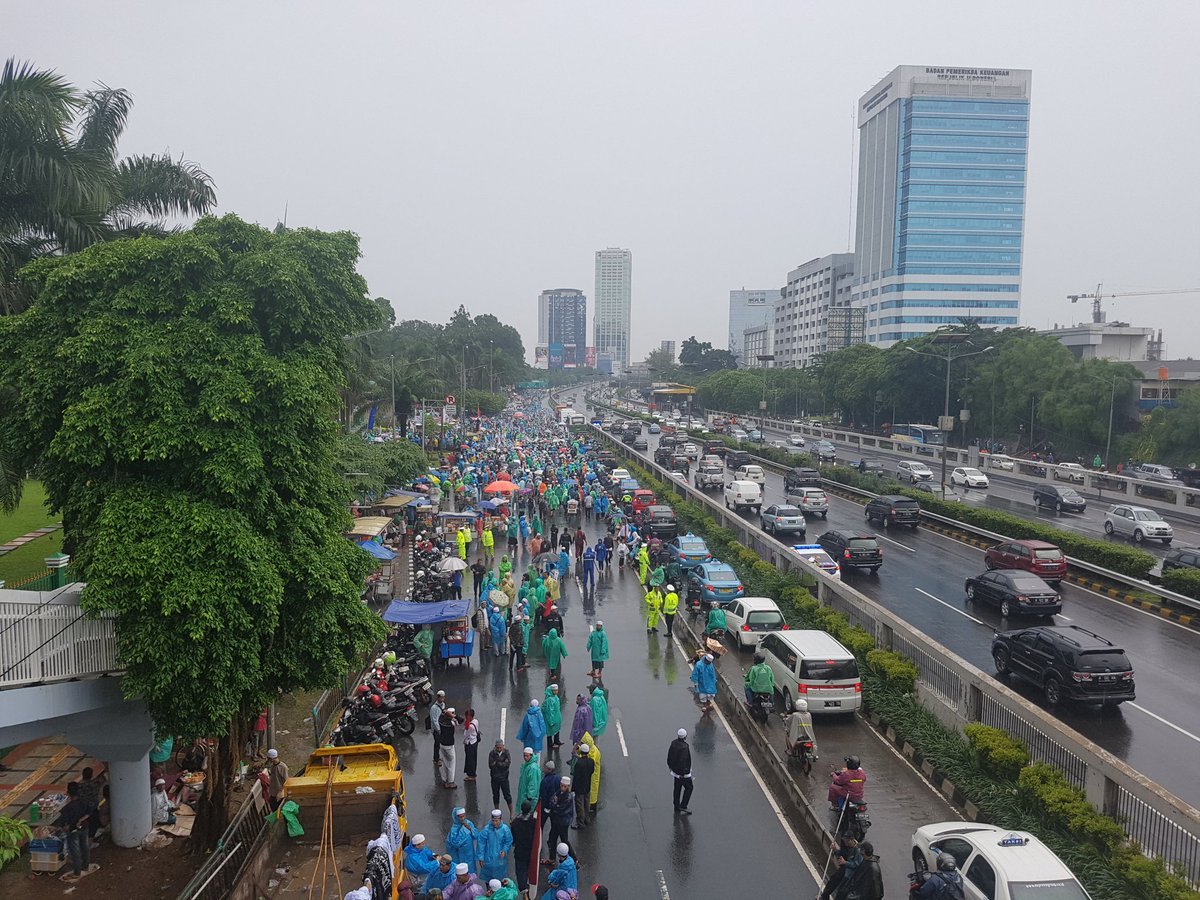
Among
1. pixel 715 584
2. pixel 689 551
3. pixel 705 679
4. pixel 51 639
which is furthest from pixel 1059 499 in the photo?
pixel 51 639

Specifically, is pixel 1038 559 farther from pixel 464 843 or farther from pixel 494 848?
pixel 464 843

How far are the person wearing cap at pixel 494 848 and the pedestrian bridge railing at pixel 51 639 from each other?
4531 mm

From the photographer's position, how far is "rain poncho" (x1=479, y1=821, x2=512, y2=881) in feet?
32.5

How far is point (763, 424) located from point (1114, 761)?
82285mm

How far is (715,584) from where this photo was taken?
884 inches

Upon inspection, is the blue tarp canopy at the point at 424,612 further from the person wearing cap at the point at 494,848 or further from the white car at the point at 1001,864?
the white car at the point at 1001,864

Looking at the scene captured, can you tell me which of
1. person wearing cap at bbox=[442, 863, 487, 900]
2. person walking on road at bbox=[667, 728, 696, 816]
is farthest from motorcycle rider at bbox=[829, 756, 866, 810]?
person wearing cap at bbox=[442, 863, 487, 900]

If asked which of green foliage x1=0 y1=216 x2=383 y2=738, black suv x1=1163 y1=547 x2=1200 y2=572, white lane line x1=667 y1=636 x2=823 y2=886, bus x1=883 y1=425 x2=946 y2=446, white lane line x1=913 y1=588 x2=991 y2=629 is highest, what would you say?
green foliage x1=0 y1=216 x2=383 y2=738

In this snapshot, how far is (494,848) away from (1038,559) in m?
20.4

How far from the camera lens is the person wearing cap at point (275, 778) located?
11.9 meters

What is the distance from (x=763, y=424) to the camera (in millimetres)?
91938

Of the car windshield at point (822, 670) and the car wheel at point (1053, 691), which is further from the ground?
the car windshield at point (822, 670)

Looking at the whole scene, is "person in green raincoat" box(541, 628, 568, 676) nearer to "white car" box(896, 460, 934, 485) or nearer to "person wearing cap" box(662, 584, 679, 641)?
"person wearing cap" box(662, 584, 679, 641)

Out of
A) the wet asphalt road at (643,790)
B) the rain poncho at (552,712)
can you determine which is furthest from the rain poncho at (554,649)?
the rain poncho at (552,712)
